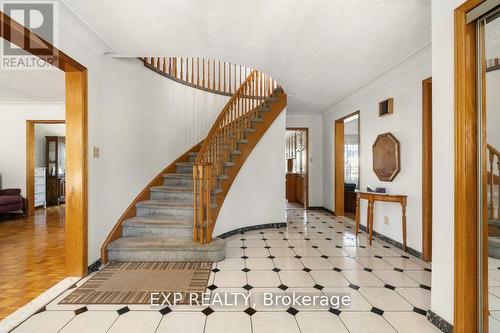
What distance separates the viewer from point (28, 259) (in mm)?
3416

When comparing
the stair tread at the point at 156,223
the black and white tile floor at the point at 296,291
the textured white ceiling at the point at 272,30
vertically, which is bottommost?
the black and white tile floor at the point at 296,291

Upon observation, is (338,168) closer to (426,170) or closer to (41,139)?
(426,170)

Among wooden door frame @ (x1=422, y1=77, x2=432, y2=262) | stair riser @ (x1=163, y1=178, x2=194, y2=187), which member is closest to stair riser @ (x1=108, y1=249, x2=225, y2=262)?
stair riser @ (x1=163, y1=178, x2=194, y2=187)

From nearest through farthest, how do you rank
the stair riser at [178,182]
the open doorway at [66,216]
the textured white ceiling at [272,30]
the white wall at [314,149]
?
the open doorway at [66,216] < the textured white ceiling at [272,30] < the stair riser at [178,182] < the white wall at [314,149]

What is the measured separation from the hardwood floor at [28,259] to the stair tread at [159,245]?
68cm

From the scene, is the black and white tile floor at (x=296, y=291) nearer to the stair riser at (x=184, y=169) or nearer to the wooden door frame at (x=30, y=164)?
the stair riser at (x=184, y=169)

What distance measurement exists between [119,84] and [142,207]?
6.40 feet

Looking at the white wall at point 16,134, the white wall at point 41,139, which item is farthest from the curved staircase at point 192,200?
the white wall at point 41,139

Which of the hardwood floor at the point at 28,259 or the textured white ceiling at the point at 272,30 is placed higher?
the textured white ceiling at the point at 272,30

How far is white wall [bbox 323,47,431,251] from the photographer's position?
3.56 metres

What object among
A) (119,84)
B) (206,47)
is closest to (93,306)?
(119,84)

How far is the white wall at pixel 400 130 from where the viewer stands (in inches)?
140

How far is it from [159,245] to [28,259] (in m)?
1.92

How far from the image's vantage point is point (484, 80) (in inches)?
69.9
